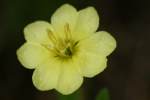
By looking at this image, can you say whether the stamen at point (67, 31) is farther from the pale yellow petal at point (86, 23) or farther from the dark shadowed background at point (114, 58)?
the dark shadowed background at point (114, 58)

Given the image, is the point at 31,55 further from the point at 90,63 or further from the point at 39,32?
the point at 90,63

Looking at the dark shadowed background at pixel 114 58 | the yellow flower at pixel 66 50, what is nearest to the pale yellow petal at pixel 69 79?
→ the yellow flower at pixel 66 50

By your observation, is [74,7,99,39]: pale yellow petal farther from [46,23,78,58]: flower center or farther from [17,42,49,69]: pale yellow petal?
[17,42,49,69]: pale yellow petal

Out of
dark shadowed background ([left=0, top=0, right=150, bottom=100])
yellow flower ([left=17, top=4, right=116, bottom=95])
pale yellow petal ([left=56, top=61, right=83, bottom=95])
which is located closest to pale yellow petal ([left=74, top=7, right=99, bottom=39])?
yellow flower ([left=17, top=4, right=116, bottom=95])

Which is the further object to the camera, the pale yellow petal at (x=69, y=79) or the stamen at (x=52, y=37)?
the stamen at (x=52, y=37)

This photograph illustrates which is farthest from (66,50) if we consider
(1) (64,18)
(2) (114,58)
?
(2) (114,58)

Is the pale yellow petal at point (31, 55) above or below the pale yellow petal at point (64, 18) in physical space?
below
